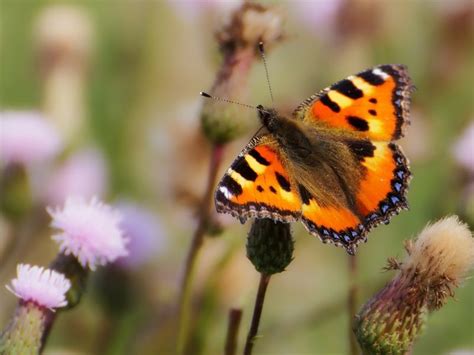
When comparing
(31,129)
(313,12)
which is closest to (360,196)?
(31,129)

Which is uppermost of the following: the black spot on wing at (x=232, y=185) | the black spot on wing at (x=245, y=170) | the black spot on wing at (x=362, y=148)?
the black spot on wing at (x=362, y=148)

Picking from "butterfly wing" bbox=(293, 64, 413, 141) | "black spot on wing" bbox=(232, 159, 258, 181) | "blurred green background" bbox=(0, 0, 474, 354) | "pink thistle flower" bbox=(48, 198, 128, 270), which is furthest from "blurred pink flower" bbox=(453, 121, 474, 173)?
"pink thistle flower" bbox=(48, 198, 128, 270)

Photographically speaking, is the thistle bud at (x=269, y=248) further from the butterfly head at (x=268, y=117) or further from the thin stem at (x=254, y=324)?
the butterfly head at (x=268, y=117)

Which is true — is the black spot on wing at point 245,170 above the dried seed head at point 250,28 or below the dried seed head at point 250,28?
below

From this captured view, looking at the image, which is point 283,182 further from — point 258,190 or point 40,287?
point 40,287

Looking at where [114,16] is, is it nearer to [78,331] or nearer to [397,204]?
[78,331]

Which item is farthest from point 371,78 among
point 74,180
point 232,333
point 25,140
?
point 74,180

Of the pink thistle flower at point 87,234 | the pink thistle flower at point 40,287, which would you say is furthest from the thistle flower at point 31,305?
the pink thistle flower at point 87,234
